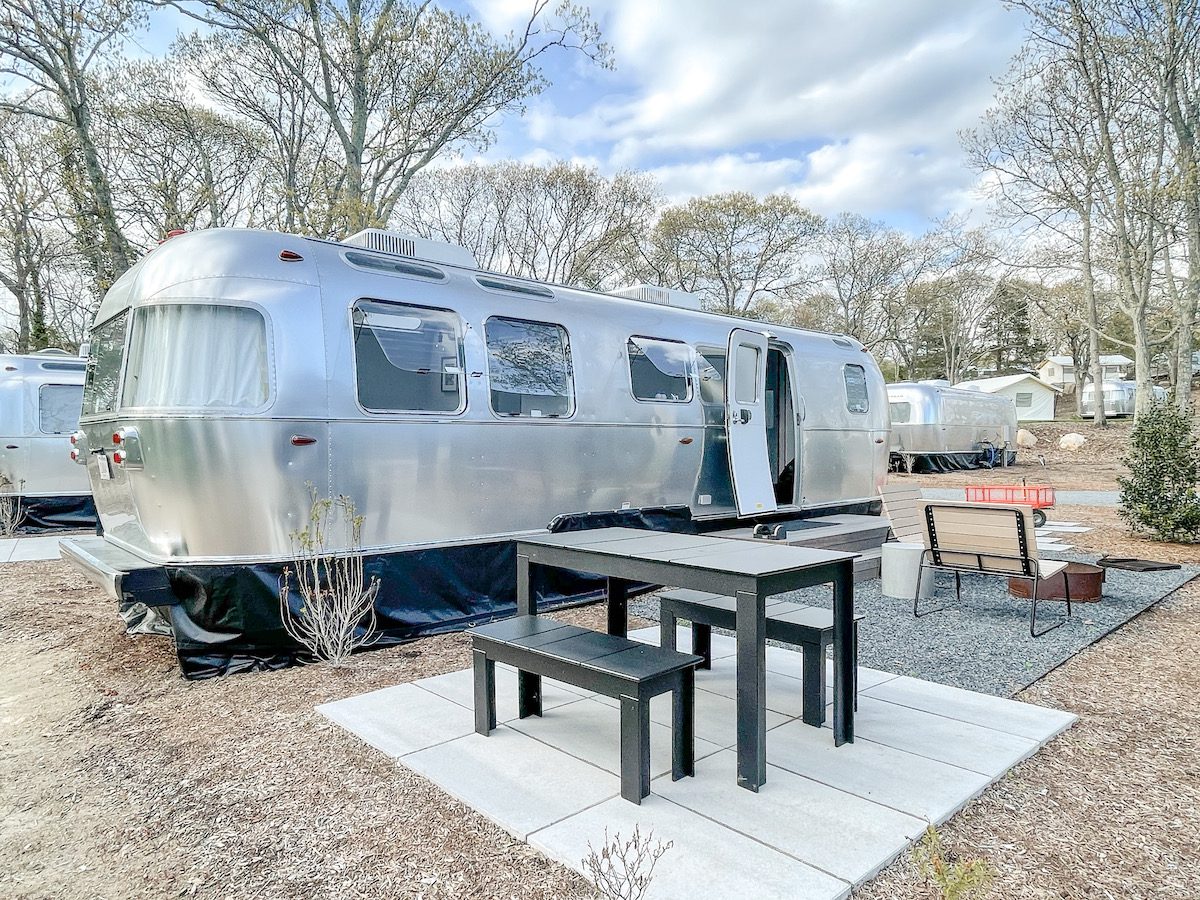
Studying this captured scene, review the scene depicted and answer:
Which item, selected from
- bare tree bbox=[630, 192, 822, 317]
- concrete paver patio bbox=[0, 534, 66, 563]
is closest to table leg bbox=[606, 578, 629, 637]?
concrete paver patio bbox=[0, 534, 66, 563]

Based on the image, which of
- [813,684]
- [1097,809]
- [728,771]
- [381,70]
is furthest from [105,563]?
[381,70]

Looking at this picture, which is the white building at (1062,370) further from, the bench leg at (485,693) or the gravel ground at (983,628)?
the bench leg at (485,693)

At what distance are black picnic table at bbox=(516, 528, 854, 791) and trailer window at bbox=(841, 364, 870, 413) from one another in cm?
561

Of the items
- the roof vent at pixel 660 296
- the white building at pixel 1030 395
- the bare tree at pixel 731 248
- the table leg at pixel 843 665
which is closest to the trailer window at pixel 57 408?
the roof vent at pixel 660 296

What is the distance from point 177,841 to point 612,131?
790 inches

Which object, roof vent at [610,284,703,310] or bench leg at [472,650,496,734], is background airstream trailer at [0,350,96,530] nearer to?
roof vent at [610,284,703,310]

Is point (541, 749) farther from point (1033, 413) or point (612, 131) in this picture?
point (1033, 413)

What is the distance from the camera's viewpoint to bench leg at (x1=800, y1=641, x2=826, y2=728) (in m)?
3.30

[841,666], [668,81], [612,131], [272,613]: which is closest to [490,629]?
Answer: [841,666]

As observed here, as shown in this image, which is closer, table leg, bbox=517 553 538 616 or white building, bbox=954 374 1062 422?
table leg, bbox=517 553 538 616

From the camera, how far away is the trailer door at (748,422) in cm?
713

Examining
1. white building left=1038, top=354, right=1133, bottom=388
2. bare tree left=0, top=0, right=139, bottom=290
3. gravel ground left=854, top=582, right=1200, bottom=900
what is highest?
bare tree left=0, top=0, right=139, bottom=290

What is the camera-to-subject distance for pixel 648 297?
7.03 metres

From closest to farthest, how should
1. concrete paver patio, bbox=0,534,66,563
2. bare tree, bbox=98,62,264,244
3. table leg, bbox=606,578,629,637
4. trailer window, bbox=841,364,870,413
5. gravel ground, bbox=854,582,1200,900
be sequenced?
1. gravel ground, bbox=854,582,1200,900
2. table leg, bbox=606,578,629,637
3. concrete paver patio, bbox=0,534,66,563
4. trailer window, bbox=841,364,870,413
5. bare tree, bbox=98,62,264,244
